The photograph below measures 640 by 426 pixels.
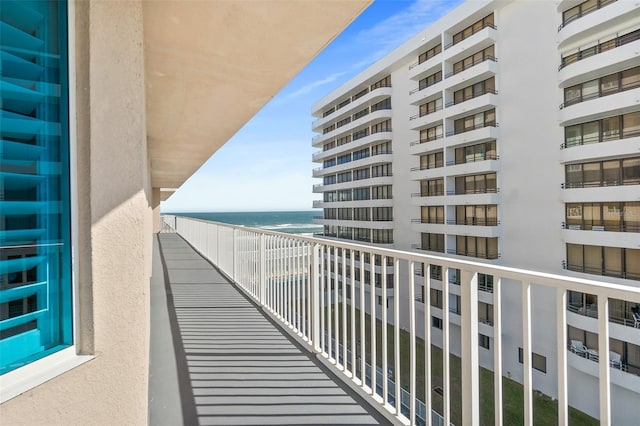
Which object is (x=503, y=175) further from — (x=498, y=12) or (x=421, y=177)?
(x=498, y=12)

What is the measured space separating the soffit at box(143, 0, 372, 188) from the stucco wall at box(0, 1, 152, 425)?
1.63 ft

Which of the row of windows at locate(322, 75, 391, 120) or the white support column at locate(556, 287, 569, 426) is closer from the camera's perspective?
the white support column at locate(556, 287, 569, 426)

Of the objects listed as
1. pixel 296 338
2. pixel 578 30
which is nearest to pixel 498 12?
pixel 578 30

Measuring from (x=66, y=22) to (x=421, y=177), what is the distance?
1973 centimetres

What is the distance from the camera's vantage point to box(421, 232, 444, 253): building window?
18656mm

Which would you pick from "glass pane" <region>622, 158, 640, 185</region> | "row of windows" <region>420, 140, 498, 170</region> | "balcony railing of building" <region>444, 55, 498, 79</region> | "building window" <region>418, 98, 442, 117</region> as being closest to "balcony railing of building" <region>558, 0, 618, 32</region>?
"balcony railing of building" <region>444, 55, 498, 79</region>

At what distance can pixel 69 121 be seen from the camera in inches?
42.0

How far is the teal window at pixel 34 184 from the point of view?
0.91 metres

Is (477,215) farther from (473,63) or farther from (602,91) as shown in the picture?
(473,63)

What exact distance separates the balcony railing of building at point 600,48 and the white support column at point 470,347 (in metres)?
15.7

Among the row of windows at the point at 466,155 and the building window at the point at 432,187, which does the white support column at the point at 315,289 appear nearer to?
Result: the row of windows at the point at 466,155

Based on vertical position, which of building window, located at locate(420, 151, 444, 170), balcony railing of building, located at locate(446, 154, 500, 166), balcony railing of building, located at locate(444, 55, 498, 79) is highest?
balcony railing of building, located at locate(444, 55, 498, 79)

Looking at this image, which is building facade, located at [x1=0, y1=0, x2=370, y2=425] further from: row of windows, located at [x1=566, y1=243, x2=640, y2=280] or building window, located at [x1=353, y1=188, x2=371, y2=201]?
building window, located at [x1=353, y1=188, x2=371, y2=201]

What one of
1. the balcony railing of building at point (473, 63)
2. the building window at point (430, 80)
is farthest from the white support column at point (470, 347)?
the building window at point (430, 80)
